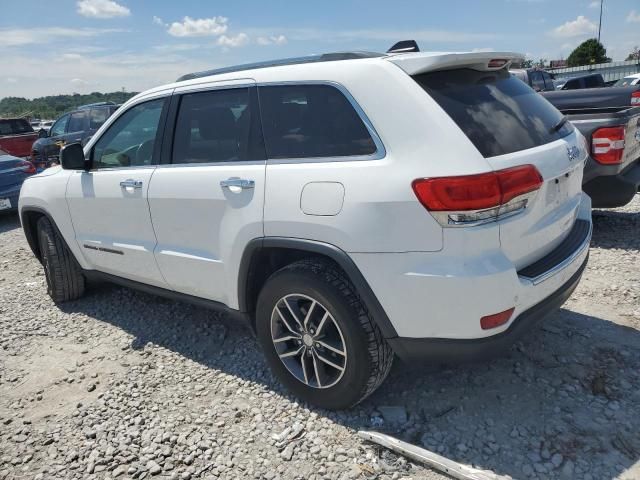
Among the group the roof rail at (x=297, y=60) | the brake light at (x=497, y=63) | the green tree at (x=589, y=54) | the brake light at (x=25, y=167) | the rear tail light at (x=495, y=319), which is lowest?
the rear tail light at (x=495, y=319)

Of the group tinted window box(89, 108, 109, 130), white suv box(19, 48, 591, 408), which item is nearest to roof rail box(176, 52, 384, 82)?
white suv box(19, 48, 591, 408)

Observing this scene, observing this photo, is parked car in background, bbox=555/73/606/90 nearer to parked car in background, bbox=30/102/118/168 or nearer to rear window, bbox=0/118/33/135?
parked car in background, bbox=30/102/118/168

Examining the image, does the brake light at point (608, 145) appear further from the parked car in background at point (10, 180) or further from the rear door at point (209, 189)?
the parked car in background at point (10, 180)

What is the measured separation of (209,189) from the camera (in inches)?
118

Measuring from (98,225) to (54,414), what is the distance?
1418mm

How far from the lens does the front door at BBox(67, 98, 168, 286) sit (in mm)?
3508

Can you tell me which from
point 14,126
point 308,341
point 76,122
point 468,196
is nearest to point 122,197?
point 308,341

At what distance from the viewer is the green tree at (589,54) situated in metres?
58.2

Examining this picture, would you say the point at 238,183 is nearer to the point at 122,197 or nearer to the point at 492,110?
the point at 122,197

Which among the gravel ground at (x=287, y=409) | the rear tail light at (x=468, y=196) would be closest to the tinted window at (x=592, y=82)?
the gravel ground at (x=287, y=409)

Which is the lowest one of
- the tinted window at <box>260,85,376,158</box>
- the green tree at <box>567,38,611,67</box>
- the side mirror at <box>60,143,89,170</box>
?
the side mirror at <box>60,143,89,170</box>

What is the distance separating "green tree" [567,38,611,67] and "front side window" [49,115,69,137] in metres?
58.0

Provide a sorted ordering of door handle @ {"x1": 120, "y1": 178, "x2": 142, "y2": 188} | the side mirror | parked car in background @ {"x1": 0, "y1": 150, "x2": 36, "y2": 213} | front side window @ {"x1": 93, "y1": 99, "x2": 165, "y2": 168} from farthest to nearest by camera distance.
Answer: parked car in background @ {"x1": 0, "y1": 150, "x2": 36, "y2": 213} < the side mirror < front side window @ {"x1": 93, "y1": 99, "x2": 165, "y2": 168} < door handle @ {"x1": 120, "y1": 178, "x2": 142, "y2": 188}

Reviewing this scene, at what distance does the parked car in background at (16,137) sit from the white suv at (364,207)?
1263cm
